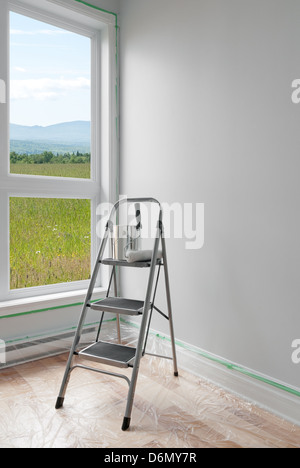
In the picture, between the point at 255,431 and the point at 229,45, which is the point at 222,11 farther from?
the point at 255,431

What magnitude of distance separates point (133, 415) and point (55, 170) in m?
1.66

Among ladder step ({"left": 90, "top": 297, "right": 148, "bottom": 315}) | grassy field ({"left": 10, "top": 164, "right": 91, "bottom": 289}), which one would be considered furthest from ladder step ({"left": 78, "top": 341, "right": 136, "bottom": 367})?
grassy field ({"left": 10, "top": 164, "right": 91, "bottom": 289})

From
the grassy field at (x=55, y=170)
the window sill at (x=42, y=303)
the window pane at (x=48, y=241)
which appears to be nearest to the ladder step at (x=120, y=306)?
the window sill at (x=42, y=303)

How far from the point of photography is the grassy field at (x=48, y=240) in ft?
7.82

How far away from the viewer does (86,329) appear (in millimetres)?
2582

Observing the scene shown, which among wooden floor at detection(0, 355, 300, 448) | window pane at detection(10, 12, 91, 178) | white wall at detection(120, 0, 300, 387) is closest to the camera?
wooden floor at detection(0, 355, 300, 448)

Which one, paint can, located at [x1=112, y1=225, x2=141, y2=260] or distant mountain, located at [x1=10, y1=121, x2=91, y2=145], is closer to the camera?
paint can, located at [x1=112, y1=225, x2=141, y2=260]

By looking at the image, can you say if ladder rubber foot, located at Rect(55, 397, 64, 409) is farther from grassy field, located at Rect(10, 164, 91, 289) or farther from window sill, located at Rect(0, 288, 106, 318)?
grassy field, located at Rect(10, 164, 91, 289)

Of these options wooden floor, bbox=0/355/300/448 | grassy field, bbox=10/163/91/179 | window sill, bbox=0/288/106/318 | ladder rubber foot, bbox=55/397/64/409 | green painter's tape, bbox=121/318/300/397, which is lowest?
wooden floor, bbox=0/355/300/448

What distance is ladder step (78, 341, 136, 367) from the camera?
5.59ft

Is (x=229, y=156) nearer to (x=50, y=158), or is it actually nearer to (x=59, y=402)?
(x=50, y=158)

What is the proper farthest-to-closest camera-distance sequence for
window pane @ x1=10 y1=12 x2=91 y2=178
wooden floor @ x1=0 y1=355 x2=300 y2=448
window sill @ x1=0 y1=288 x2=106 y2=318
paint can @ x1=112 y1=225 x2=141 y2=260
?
1. window pane @ x1=10 y1=12 x2=91 y2=178
2. window sill @ x1=0 y1=288 x2=106 y2=318
3. paint can @ x1=112 y1=225 x2=141 y2=260
4. wooden floor @ x1=0 y1=355 x2=300 y2=448

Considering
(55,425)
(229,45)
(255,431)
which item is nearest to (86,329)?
(55,425)

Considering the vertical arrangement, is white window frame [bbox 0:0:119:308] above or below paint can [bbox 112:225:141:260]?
above
